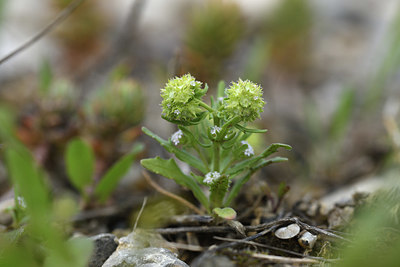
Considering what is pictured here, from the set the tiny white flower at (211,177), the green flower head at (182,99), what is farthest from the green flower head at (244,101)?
the tiny white flower at (211,177)

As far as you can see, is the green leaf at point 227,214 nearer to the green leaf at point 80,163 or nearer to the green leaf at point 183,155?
the green leaf at point 183,155

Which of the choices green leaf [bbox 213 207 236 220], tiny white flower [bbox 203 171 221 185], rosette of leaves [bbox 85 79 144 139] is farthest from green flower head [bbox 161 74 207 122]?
rosette of leaves [bbox 85 79 144 139]

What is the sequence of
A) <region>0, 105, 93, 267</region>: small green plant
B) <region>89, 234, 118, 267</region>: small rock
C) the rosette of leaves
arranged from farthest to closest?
the rosette of leaves, <region>89, 234, 118, 267</region>: small rock, <region>0, 105, 93, 267</region>: small green plant

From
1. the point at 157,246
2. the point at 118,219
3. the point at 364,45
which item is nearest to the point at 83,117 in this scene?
the point at 118,219

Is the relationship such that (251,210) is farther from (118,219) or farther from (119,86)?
(119,86)

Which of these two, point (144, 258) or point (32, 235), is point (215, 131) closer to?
point (144, 258)

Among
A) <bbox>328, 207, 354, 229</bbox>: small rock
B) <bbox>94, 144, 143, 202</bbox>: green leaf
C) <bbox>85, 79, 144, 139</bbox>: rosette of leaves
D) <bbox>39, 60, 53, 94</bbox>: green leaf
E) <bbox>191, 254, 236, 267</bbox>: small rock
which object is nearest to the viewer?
<bbox>191, 254, 236, 267</bbox>: small rock

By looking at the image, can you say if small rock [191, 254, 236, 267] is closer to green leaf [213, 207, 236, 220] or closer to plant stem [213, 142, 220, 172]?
green leaf [213, 207, 236, 220]
